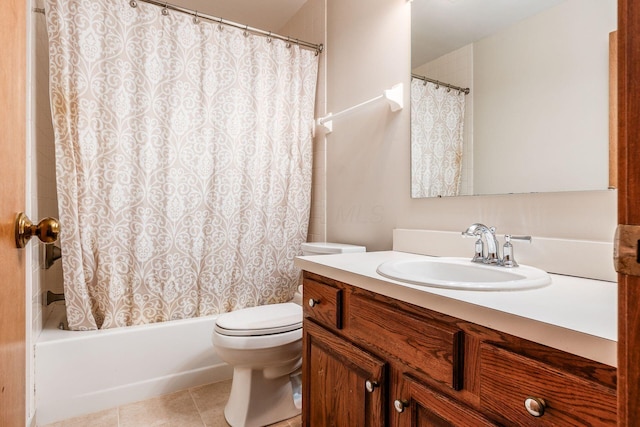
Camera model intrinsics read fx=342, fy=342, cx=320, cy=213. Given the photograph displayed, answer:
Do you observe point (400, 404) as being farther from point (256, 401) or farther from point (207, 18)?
point (207, 18)

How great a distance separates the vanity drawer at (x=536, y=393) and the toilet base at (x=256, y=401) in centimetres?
116

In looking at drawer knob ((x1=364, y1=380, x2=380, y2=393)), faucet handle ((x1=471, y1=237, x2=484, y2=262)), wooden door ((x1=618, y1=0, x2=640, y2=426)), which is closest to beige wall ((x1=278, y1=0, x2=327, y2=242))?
faucet handle ((x1=471, y1=237, x2=484, y2=262))

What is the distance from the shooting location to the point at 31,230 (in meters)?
0.66

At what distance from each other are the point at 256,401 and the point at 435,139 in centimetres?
142

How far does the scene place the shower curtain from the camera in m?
1.66

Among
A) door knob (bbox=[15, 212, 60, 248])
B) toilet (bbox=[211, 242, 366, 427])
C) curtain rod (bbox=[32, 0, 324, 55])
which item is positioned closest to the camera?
door knob (bbox=[15, 212, 60, 248])

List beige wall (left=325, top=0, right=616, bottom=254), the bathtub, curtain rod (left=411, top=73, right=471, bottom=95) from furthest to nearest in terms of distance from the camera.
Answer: the bathtub < curtain rod (left=411, top=73, right=471, bottom=95) < beige wall (left=325, top=0, right=616, bottom=254)

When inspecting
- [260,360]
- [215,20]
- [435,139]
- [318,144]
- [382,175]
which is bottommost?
[260,360]

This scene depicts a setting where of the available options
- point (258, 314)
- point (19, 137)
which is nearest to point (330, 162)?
point (258, 314)

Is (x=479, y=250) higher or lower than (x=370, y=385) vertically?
higher

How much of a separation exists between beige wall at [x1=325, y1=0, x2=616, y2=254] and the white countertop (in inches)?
8.1

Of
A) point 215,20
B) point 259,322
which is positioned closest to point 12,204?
point 259,322

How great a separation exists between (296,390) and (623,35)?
1.91m

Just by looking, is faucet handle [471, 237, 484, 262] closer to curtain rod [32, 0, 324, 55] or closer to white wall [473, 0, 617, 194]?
white wall [473, 0, 617, 194]
